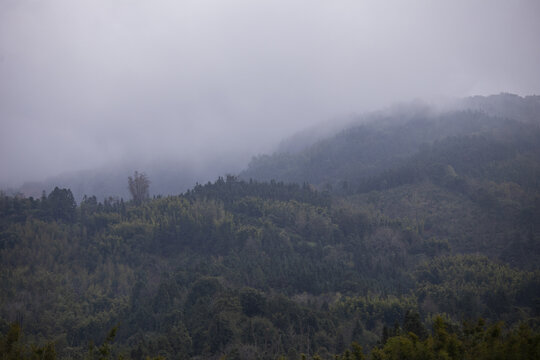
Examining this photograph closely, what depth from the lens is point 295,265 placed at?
8900cm

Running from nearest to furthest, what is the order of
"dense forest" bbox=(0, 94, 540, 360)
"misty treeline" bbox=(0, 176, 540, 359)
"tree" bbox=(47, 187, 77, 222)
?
"dense forest" bbox=(0, 94, 540, 360) → "misty treeline" bbox=(0, 176, 540, 359) → "tree" bbox=(47, 187, 77, 222)

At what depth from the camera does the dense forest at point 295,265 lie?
53.7 metres

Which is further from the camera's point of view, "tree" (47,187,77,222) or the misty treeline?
"tree" (47,187,77,222)

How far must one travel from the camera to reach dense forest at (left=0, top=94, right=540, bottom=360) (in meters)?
53.7

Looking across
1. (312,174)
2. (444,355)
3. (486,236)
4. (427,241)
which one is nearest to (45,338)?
(444,355)

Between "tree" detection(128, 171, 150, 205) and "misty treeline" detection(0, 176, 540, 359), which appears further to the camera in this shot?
"tree" detection(128, 171, 150, 205)

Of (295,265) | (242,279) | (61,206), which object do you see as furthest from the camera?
(61,206)

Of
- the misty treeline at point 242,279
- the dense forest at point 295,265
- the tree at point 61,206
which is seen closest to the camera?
the dense forest at point 295,265

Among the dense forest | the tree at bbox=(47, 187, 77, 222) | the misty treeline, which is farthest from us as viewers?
the tree at bbox=(47, 187, 77, 222)

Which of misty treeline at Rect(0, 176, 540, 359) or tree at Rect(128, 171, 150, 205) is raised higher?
tree at Rect(128, 171, 150, 205)

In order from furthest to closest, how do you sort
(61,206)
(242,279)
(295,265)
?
(61,206) < (295,265) < (242,279)

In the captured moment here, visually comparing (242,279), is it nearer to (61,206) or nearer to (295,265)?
(295,265)

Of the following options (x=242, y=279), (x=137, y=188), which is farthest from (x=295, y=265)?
(x=137, y=188)

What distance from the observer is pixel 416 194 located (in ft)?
420
